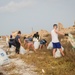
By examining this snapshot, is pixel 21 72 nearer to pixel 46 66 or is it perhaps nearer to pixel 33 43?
pixel 46 66

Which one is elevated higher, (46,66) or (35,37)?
(35,37)

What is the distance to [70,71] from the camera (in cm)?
848

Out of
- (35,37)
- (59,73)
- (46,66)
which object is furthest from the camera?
(35,37)

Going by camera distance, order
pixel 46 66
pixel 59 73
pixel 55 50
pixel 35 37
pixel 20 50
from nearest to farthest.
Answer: pixel 59 73 → pixel 46 66 → pixel 55 50 → pixel 20 50 → pixel 35 37

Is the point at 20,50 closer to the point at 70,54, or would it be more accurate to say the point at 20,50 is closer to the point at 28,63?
the point at 28,63

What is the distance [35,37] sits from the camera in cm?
1692

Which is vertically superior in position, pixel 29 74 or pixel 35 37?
pixel 35 37

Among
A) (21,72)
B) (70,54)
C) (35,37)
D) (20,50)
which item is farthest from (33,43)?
(21,72)

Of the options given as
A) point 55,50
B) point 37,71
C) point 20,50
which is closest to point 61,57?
point 55,50

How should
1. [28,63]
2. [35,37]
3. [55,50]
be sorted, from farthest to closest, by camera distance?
[35,37] → [55,50] → [28,63]

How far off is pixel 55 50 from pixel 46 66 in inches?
91.8

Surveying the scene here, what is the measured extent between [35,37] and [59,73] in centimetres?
881

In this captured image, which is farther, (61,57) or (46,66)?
→ (61,57)

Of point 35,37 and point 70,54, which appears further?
point 35,37
